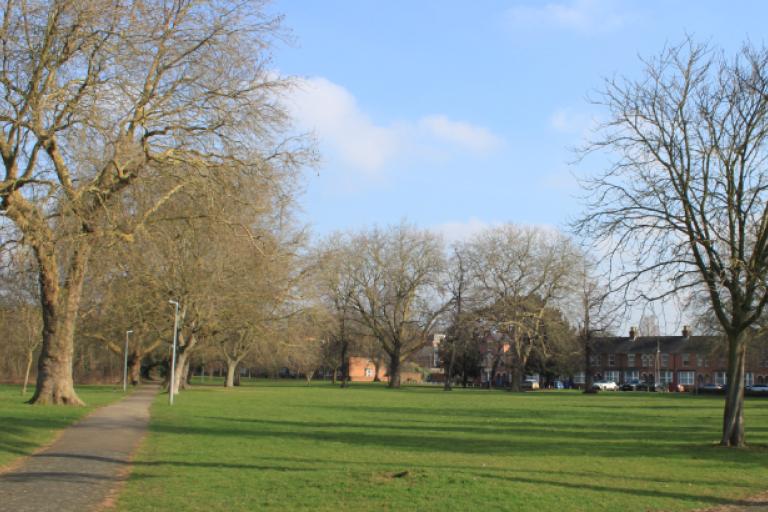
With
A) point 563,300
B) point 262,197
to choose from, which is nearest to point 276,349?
point 563,300

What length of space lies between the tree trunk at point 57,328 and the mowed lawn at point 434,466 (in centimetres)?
388

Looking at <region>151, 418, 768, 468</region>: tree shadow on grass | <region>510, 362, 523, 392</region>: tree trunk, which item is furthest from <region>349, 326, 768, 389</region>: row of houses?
<region>151, 418, 768, 468</region>: tree shadow on grass

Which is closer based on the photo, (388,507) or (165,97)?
(388,507)

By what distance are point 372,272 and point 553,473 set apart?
2664 inches

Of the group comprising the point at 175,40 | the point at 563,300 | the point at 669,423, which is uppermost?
the point at 175,40

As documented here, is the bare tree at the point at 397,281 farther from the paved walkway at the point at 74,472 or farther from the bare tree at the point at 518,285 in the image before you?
the paved walkway at the point at 74,472

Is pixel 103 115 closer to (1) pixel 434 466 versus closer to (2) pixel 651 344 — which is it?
(1) pixel 434 466

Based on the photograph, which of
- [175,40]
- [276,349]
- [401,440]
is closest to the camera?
[401,440]

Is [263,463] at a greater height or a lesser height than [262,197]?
lesser

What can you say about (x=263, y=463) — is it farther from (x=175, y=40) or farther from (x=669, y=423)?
(x=669, y=423)

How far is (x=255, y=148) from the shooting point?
2659 centimetres

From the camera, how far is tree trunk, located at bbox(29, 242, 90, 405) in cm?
2897

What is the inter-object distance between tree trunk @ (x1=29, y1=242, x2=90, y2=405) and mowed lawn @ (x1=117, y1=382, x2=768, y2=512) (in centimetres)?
388

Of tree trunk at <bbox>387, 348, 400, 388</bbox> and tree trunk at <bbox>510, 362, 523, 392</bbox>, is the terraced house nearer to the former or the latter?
tree trunk at <bbox>510, 362, 523, 392</bbox>
